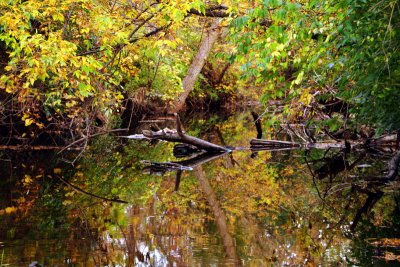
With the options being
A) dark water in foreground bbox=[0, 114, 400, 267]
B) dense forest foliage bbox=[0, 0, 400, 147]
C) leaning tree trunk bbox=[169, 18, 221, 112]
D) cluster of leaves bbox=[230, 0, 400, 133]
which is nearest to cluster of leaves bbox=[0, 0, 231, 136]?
dense forest foliage bbox=[0, 0, 400, 147]

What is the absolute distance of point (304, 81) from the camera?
1212cm

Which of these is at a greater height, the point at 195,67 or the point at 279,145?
the point at 195,67

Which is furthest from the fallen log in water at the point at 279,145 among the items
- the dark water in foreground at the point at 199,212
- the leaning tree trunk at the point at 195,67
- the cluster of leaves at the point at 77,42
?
the leaning tree trunk at the point at 195,67

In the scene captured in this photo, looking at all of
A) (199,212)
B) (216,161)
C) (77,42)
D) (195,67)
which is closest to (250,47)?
(199,212)

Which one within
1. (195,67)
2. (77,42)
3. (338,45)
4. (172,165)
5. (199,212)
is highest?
(195,67)

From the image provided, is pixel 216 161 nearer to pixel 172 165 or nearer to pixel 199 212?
pixel 172 165

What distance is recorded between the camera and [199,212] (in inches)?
377

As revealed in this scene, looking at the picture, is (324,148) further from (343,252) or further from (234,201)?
(343,252)

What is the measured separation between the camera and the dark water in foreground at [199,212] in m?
6.77

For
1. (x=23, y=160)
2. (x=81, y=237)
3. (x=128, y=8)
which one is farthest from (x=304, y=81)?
(x=23, y=160)

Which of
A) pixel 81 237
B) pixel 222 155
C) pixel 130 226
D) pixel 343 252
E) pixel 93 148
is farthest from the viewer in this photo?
pixel 93 148

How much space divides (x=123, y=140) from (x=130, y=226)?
1221 cm

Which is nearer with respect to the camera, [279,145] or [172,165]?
[172,165]

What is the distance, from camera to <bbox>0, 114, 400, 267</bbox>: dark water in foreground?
677 centimetres
